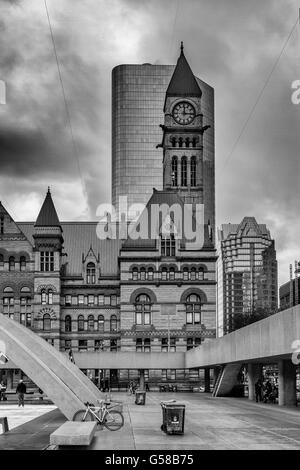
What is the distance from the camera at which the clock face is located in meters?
105

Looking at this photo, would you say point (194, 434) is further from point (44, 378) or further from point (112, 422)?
point (44, 378)

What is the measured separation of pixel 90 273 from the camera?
93.1 meters

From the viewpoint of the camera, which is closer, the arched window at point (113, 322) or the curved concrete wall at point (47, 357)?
the curved concrete wall at point (47, 357)

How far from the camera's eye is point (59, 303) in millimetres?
89250

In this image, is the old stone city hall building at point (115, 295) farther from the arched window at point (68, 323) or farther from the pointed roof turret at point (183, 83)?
the pointed roof turret at point (183, 83)

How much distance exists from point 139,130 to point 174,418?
139m

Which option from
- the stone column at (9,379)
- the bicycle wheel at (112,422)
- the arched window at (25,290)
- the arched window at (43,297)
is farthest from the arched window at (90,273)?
the bicycle wheel at (112,422)

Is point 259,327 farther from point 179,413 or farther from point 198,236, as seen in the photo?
point 198,236

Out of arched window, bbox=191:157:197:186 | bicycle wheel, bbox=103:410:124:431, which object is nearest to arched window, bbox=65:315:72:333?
arched window, bbox=191:157:197:186

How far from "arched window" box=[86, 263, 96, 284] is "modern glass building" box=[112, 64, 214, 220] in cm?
4973

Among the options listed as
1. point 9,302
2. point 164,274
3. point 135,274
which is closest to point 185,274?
point 164,274

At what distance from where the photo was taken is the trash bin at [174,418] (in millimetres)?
21984

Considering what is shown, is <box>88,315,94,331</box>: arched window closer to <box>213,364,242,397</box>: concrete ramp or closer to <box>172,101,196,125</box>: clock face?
<box>172,101,196,125</box>: clock face

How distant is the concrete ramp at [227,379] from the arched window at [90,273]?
3982cm
